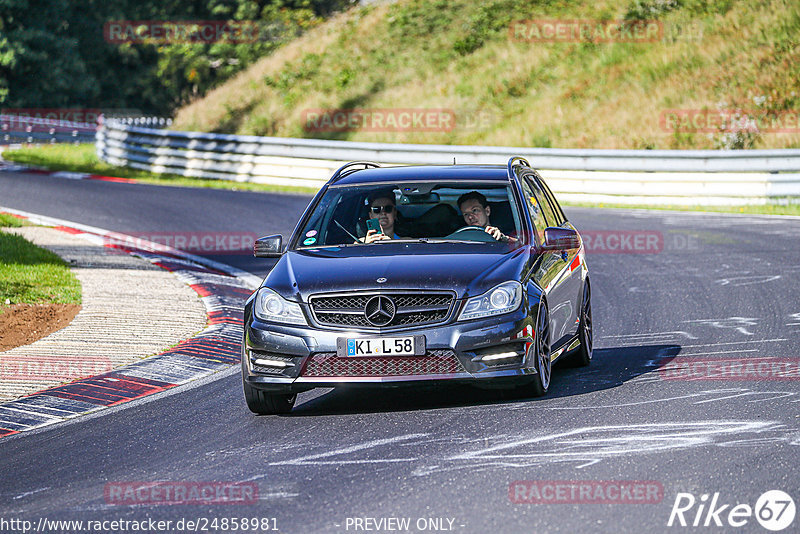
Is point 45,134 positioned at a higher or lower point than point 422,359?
lower

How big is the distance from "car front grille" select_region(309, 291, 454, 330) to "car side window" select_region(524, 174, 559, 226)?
2349 millimetres

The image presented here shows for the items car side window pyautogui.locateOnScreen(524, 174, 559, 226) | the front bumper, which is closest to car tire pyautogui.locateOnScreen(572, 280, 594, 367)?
car side window pyautogui.locateOnScreen(524, 174, 559, 226)

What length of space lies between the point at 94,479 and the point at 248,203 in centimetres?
1823

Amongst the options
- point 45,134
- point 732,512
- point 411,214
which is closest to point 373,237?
point 411,214

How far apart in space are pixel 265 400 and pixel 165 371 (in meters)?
2.08

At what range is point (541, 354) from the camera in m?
8.22

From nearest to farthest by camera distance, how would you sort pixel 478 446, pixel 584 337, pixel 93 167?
→ pixel 478 446 → pixel 584 337 → pixel 93 167

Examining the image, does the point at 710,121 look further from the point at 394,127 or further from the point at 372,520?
the point at 372,520

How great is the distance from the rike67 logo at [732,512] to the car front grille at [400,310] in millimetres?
2515

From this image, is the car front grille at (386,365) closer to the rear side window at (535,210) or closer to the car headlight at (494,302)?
the car headlight at (494,302)

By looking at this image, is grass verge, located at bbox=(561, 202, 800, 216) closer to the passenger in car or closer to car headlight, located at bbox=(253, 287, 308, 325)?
the passenger in car

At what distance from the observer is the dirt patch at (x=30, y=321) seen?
447 inches

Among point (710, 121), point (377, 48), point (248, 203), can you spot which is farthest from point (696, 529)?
point (377, 48)

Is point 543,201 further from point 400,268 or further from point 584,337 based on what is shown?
point 400,268
